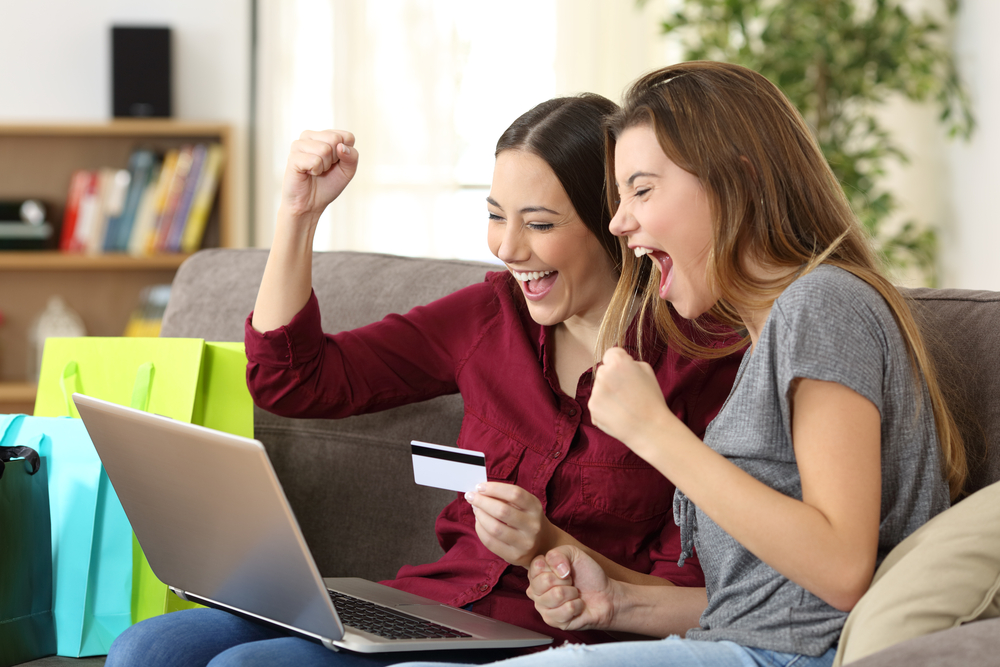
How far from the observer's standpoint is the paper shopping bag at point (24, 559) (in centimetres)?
121

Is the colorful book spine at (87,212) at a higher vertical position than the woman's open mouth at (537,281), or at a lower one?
lower

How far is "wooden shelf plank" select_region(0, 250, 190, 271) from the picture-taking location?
10.2 feet

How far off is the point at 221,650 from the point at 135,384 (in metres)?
0.51

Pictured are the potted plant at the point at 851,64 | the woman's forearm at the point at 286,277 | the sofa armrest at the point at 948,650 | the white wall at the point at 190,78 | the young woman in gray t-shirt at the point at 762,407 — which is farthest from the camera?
the white wall at the point at 190,78

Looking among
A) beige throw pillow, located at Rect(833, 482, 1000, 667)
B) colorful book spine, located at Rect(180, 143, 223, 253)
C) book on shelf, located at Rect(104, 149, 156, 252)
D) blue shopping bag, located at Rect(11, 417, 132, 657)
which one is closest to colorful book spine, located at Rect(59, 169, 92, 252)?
book on shelf, located at Rect(104, 149, 156, 252)

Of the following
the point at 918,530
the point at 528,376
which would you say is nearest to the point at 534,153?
the point at 528,376

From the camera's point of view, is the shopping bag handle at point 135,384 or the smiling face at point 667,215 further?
the shopping bag handle at point 135,384

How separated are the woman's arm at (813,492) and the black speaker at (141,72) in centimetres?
287

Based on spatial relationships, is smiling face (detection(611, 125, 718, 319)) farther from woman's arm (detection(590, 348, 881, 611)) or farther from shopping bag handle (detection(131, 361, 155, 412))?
shopping bag handle (detection(131, 361, 155, 412))

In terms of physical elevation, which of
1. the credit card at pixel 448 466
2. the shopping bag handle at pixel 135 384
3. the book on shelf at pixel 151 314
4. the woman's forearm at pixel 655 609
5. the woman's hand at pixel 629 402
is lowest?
the book on shelf at pixel 151 314

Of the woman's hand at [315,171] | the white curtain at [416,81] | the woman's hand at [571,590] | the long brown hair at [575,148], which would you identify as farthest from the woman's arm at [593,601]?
the white curtain at [416,81]

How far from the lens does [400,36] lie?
336 centimetres

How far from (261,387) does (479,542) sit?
378 millimetres

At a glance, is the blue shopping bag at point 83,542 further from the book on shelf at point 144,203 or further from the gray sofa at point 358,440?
the book on shelf at point 144,203
